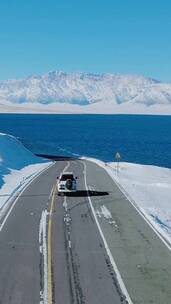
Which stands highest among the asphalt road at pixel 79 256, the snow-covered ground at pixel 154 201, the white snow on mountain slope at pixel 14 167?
the white snow on mountain slope at pixel 14 167

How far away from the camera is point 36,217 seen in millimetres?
30672

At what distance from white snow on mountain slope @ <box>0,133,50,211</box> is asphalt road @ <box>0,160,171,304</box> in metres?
5.72

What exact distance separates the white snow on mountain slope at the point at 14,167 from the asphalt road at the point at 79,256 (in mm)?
5720

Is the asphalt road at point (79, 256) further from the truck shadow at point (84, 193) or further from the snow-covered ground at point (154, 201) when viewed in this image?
the truck shadow at point (84, 193)

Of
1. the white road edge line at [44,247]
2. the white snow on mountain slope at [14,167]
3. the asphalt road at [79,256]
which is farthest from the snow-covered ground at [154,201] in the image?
the white snow on mountain slope at [14,167]

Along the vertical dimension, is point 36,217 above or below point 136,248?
above

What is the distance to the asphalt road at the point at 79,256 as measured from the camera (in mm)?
17422

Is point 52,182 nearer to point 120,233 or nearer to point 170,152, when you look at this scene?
point 120,233

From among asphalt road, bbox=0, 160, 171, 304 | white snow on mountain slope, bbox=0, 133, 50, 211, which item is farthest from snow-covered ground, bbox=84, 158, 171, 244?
white snow on mountain slope, bbox=0, 133, 50, 211

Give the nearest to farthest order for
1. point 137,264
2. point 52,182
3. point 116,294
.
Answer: point 116,294 → point 137,264 → point 52,182

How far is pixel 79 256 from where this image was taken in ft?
71.9

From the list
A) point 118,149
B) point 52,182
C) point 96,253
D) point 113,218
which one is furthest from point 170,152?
point 96,253

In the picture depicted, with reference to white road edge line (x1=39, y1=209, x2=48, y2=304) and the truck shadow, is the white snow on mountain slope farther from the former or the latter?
white road edge line (x1=39, y1=209, x2=48, y2=304)

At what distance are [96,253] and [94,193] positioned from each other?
1890 cm
